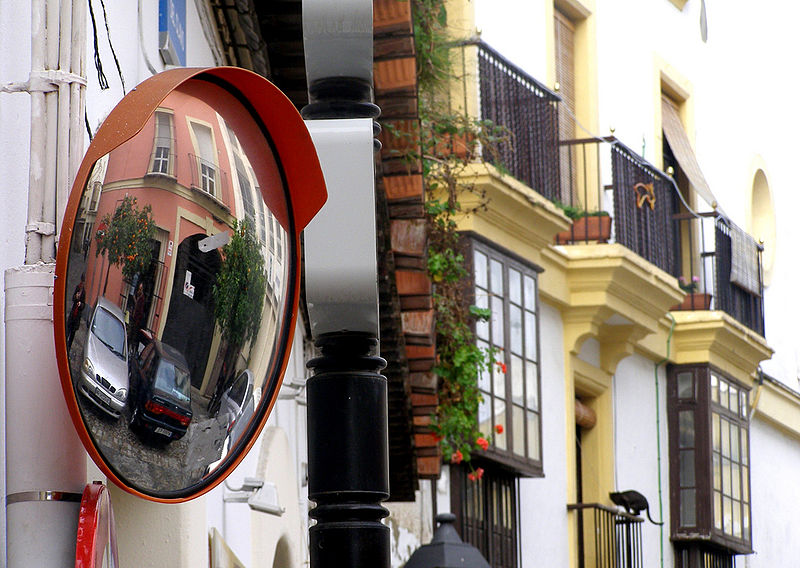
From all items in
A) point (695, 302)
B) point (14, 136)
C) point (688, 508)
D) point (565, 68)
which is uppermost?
point (565, 68)

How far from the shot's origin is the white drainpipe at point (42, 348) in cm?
340

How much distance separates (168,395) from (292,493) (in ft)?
15.3

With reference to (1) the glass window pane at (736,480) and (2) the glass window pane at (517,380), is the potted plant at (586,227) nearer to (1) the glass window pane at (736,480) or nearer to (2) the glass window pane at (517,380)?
(2) the glass window pane at (517,380)

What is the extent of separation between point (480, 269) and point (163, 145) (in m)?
10.3

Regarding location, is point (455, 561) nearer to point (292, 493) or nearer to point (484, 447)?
point (292, 493)

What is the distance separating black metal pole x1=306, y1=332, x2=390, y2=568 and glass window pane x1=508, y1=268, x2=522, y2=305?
34.9 ft

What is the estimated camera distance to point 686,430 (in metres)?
17.8

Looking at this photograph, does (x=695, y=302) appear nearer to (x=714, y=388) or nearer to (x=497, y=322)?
(x=714, y=388)

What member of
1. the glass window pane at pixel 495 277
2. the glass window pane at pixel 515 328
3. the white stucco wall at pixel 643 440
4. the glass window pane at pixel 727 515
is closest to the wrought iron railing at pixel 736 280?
the white stucco wall at pixel 643 440

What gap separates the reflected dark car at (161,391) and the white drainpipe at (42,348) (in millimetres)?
199

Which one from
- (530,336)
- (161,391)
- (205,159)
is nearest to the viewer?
(161,391)

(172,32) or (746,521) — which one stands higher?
(172,32)

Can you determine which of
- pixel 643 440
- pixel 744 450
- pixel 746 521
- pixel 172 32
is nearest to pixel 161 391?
pixel 172 32

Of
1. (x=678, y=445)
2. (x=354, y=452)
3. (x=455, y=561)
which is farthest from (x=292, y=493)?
(x=678, y=445)
